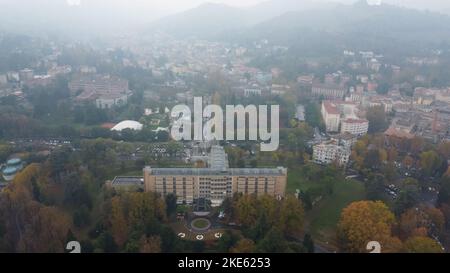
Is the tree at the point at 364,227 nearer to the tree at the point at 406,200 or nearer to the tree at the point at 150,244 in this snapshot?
the tree at the point at 406,200

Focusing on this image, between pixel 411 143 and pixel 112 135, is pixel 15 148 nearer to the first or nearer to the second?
pixel 112 135

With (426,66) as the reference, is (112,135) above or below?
below

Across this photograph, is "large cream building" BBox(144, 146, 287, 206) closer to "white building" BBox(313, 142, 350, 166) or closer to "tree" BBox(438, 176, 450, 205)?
"white building" BBox(313, 142, 350, 166)

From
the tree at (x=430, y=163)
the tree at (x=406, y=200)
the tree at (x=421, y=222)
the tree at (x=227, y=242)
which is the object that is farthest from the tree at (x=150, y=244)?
the tree at (x=430, y=163)

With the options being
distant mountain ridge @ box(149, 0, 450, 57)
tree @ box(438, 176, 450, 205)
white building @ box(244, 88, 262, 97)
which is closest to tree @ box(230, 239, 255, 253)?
tree @ box(438, 176, 450, 205)

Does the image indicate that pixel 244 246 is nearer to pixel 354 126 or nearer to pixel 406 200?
pixel 406 200
